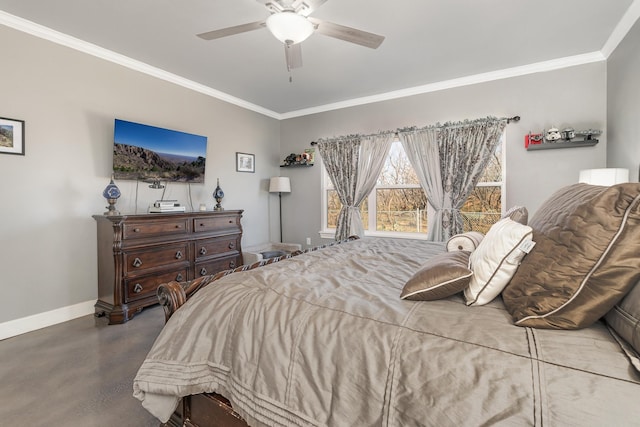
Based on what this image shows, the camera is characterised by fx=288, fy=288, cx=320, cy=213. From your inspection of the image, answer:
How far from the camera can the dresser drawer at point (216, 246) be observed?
351 centimetres

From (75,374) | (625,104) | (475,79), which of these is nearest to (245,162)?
(75,374)

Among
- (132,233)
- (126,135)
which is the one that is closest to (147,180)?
(126,135)

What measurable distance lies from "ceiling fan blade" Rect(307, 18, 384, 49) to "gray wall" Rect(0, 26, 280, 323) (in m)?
2.50

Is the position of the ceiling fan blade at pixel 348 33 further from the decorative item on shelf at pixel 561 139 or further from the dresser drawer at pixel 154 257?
the dresser drawer at pixel 154 257

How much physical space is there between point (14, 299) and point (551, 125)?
574 cm

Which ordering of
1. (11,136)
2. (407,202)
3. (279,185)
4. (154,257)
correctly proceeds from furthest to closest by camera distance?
(279,185) < (407,202) < (154,257) < (11,136)

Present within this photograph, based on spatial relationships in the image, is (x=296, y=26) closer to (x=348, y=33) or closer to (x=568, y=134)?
(x=348, y=33)

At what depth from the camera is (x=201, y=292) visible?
1398 mm

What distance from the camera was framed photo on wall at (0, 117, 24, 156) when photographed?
2498 millimetres

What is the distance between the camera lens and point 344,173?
14.9 ft

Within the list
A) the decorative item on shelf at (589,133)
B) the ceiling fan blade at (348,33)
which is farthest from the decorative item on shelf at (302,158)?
the decorative item on shelf at (589,133)

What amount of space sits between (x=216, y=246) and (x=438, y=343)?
331 centimetres

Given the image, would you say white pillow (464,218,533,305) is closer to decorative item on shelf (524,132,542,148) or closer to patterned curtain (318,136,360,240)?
decorative item on shelf (524,132,542,148)

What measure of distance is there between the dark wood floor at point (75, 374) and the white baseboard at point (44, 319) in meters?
0.08
